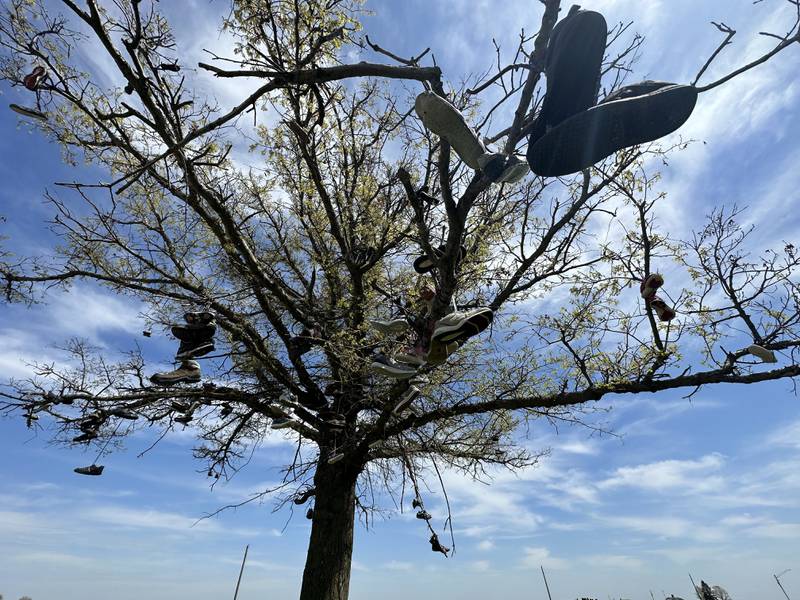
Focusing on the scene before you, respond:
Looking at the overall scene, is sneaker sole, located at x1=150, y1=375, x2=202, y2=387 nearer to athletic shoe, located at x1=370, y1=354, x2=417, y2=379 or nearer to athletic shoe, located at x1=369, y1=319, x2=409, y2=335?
athletic shoe, located at x1=369, y1=319, x2=409, y2=335

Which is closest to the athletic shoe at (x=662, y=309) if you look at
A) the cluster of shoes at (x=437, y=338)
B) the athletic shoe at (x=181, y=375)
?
the cluster of shoes at (x=437, y=338)

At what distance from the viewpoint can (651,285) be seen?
4531mm

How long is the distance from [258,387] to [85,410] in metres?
2.42

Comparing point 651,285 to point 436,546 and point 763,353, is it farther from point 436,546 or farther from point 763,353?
point 436,546

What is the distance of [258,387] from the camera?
7.09 metres

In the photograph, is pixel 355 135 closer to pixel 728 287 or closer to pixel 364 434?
pixel 364 434

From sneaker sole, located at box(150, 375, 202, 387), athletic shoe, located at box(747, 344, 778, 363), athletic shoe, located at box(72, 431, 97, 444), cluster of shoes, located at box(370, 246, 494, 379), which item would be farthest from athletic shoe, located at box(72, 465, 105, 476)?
athletic shoe, located at box(747, 344, 778, 363)

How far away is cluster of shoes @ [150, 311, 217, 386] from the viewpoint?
→ 5.45 m

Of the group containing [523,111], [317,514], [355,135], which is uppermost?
[355,135]

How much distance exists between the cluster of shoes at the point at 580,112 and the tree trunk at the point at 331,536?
579 centimetres

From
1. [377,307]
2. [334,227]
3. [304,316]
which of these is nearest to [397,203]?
[334,227]

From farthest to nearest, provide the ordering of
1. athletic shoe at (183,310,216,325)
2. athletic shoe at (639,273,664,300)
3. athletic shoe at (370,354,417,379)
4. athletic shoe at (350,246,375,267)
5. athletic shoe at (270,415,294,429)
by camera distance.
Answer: athletic shoe at (350,246,375,267) → athletic shoe at (270,415,294,429) → athletic shoe at (183,310,216,325) → athletic shoe at (639,273,664,300) → athletic shoe at (370,354,417,379)

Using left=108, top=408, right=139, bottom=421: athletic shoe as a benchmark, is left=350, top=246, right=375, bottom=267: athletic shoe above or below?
above

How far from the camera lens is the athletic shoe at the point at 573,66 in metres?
2.04
